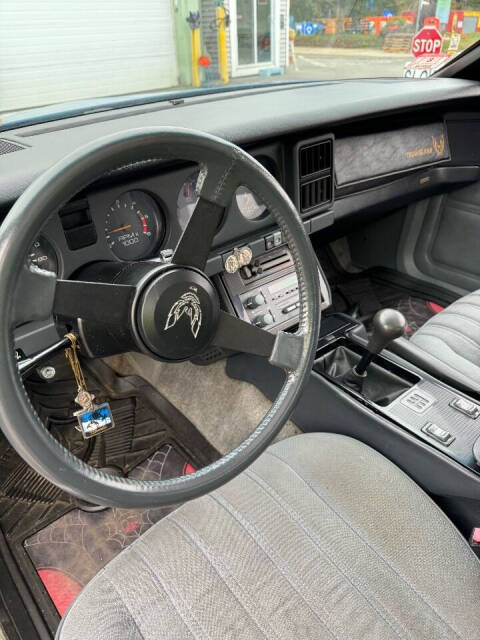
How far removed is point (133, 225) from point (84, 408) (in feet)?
1.40

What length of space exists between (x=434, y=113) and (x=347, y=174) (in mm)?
583

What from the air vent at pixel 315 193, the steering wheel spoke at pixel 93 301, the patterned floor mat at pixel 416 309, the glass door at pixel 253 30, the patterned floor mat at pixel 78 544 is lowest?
the patterned floor mat at pixel 78 544

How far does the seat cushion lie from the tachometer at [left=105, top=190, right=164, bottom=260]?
0.84 metres

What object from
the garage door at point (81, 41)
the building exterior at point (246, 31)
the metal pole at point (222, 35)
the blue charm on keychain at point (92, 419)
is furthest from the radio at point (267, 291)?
the garage door at point (81, 41)

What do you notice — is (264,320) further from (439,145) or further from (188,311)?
(439,145)

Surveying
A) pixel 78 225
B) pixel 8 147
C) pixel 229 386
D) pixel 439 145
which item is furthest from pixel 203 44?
pixel 78 225

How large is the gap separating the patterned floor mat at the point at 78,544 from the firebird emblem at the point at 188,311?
854 mm

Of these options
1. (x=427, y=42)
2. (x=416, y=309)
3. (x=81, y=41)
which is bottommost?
(x=416, y=309)

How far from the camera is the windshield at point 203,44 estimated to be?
1.86 metres

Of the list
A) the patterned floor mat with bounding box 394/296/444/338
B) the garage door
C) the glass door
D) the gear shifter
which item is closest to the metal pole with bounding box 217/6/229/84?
the glass door

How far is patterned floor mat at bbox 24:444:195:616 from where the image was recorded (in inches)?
58.2

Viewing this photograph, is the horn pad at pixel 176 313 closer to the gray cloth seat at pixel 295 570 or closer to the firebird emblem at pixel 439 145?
the gray cloth seat at pixel 295 570

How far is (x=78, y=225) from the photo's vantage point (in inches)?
42.5

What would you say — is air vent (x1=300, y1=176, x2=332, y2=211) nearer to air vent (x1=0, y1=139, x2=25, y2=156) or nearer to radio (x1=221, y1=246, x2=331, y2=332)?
radio (x1=221, y1=246, x2=331, y2=332)
